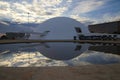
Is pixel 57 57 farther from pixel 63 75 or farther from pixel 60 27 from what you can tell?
pixel 60 27

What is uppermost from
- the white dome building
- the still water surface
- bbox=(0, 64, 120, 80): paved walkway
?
the white dome building

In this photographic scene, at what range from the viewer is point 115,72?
28.5 feet

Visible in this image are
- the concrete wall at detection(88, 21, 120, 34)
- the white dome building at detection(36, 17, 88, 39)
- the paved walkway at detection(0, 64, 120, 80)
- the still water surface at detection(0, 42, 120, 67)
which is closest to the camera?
the paved walkway at detection(0, 64, 120, 80)

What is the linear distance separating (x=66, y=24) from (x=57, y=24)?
11.3 ft

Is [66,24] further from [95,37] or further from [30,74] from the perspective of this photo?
[30,74]

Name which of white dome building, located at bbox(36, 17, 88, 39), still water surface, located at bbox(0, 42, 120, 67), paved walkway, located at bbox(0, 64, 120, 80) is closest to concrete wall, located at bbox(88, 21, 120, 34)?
white dome building, located at bbox(36, 17, 88, 39)

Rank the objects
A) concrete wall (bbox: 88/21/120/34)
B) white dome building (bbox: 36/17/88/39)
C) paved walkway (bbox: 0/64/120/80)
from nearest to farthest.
Answer: 1. paved walkway (bbox: 0/64/120/80)
2. white dome building (bbox: 36/17/88/39)
3. concrete wall (bbox: 88/21/120/34)

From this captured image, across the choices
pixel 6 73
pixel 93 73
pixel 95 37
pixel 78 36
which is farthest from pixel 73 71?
pixel 78 36

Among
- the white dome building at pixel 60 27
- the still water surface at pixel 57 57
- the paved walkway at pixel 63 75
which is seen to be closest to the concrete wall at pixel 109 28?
the white dome building at pixel 60 27

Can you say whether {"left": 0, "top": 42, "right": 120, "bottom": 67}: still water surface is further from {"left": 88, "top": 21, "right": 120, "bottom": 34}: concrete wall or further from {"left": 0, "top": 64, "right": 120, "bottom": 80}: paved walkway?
{"left": 88, "top": 21, "right": 120, "bottom": 34}: concrete wall

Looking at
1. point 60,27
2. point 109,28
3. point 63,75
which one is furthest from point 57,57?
point 109,28

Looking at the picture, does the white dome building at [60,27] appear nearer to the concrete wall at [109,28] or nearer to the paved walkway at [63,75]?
the concrete wall at [109,28]

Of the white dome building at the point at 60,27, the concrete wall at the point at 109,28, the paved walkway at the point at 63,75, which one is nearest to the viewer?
the paved walkway at the point at 63,75

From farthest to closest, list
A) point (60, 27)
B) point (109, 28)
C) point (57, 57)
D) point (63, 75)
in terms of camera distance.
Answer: point (109, 28) → point (60, 27) → point (57, 57) → point (63, 75)
